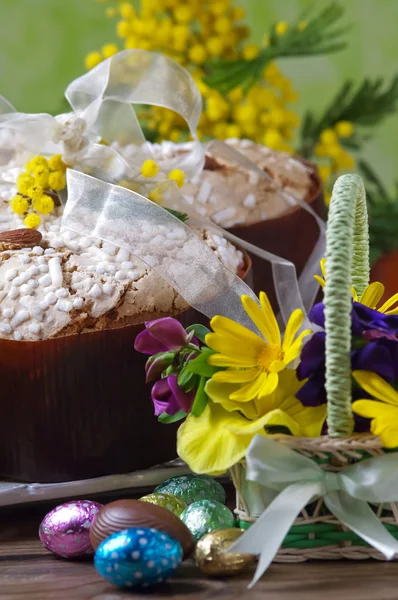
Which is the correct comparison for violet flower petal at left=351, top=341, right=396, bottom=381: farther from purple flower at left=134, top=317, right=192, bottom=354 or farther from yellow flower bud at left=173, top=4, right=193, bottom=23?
yellow flower bud at left=173, top=4, right=193, bottom=23

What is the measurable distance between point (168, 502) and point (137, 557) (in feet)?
0.53

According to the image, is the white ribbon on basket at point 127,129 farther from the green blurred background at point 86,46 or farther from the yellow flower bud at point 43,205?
the green blurred background at point 86,46

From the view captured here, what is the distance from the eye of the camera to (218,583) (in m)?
0.83

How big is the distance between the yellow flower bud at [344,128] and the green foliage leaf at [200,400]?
43.8 inches

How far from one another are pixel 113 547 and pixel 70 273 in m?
0.37

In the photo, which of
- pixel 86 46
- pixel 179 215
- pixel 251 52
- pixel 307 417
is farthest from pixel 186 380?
pixel 86 46

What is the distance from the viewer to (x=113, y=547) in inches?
31.2

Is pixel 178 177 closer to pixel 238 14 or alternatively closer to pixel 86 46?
pixel 238 14

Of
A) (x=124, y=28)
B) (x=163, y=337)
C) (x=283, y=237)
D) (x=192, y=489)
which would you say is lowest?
(x=192, y=489)

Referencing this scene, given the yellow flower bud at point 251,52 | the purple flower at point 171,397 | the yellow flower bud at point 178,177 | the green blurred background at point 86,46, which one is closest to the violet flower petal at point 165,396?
the purple flower at point 171,397

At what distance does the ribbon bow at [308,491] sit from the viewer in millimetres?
817

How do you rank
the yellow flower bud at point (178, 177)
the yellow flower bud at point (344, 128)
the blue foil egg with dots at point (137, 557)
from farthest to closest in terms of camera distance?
the yellow flower bud at point (344, 128)
the yellow flower bud at point (178, 177)
the blue foil egg with dots at point (137, 557)

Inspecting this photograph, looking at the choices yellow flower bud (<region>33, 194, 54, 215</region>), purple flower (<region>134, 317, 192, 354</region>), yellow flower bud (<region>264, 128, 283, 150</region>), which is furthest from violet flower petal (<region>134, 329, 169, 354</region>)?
yellow flower bud (<region>264, 128, 283, 150</region>)

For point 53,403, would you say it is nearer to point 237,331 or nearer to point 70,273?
point 70,273
